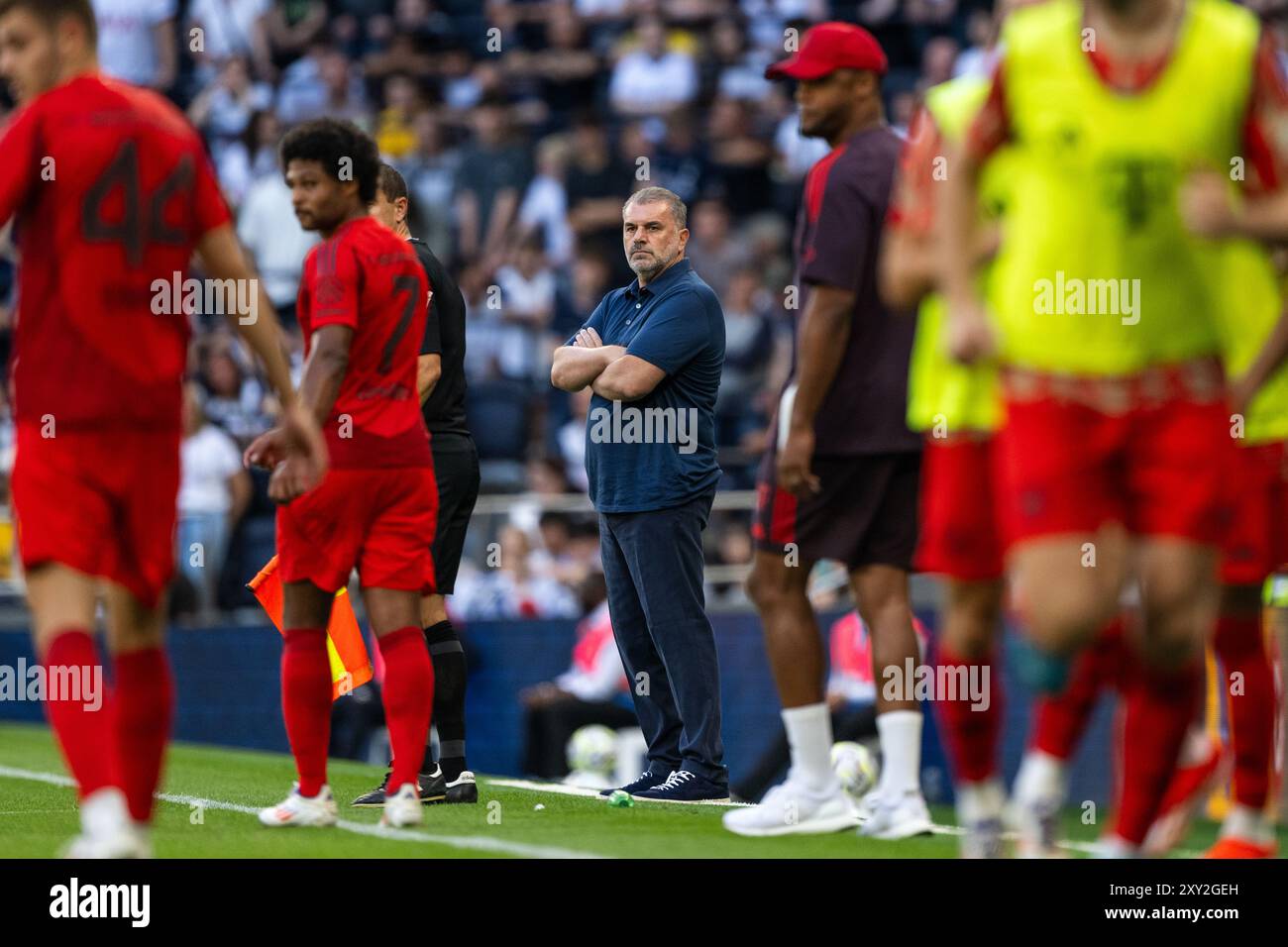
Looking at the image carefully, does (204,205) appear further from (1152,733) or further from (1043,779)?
(1152,733)

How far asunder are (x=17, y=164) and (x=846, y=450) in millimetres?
2847

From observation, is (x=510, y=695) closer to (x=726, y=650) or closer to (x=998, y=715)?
(x=726, y=650)

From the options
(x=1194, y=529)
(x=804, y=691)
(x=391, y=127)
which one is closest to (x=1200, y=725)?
(x=804, y=691)

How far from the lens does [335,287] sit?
22.8 ft

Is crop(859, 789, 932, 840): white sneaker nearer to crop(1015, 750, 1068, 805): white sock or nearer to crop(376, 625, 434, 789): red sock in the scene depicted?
crop(376, 625, 434, 789): red sock

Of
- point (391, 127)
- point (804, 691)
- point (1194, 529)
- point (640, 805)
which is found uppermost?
point (391, 127)

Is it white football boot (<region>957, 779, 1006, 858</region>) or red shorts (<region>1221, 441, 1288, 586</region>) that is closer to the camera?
white football boot (<region>957, 779, 1006, 858</region>)

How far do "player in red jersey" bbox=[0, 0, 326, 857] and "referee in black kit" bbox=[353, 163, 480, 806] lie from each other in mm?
2841

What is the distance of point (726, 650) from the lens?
1397 cm

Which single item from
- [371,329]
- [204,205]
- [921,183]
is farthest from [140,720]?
[921,183]

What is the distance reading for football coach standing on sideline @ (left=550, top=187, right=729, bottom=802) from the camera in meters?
8.88

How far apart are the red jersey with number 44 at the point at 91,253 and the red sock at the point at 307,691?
1697 mm

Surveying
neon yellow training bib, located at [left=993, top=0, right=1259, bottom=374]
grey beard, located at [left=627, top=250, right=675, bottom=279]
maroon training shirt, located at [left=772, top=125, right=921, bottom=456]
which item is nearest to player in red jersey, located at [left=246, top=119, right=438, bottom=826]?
maroon training shirt, located at [left=772, top=125, right=921, bottom=456]
